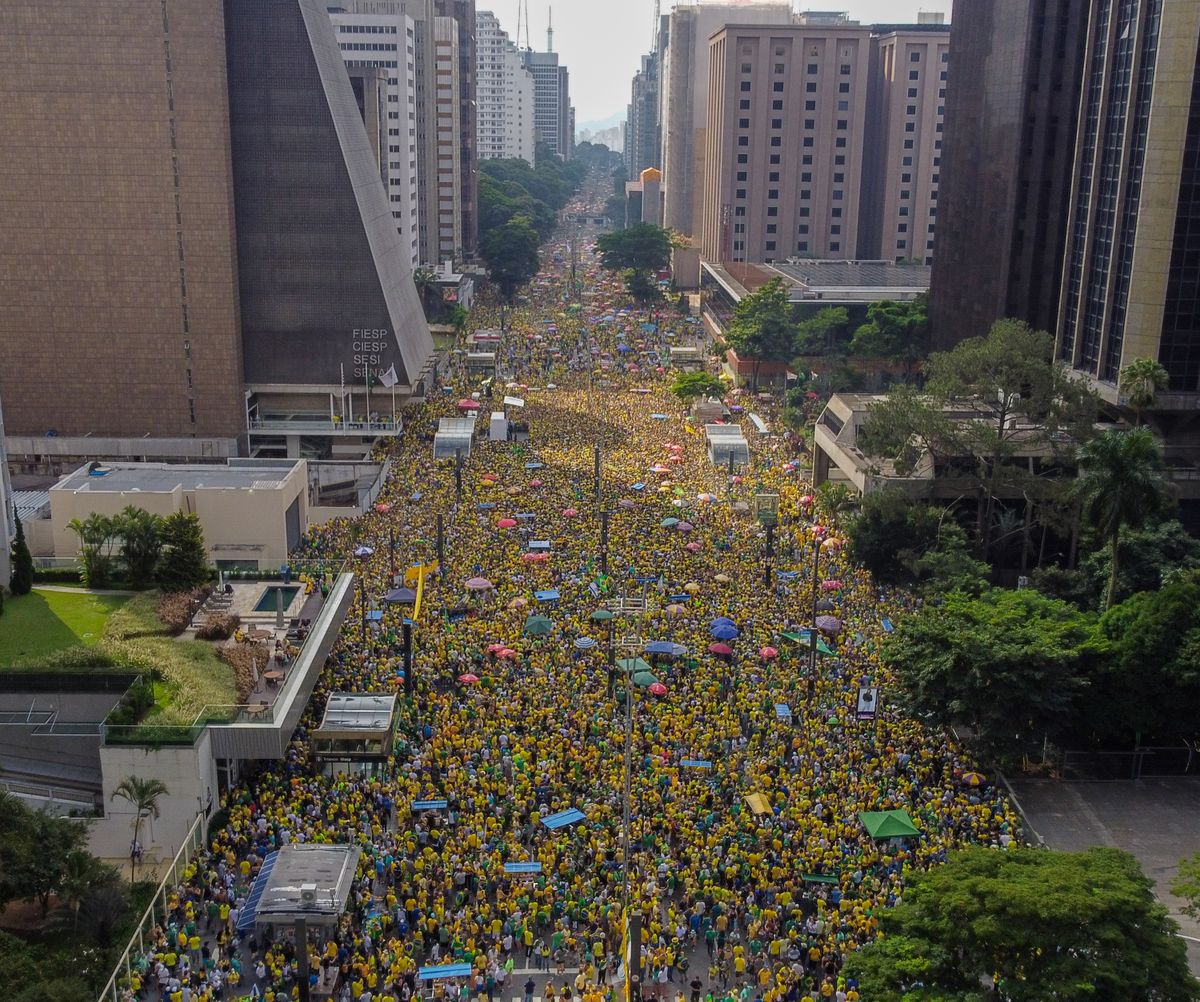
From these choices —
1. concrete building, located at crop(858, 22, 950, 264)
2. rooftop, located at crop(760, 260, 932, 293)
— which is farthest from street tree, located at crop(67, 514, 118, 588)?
concrete building, located at crop(858, 22, 950, 264)

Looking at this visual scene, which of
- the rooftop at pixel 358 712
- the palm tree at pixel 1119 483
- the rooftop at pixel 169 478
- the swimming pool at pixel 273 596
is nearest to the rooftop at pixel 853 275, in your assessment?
the rooftop at pixel 169 478

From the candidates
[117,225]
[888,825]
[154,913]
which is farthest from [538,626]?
[117,225]

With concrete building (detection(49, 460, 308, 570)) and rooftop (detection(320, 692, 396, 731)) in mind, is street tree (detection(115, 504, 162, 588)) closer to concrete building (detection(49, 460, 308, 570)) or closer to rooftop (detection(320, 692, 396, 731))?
concrete building (detection(49, 460, 308, 570))

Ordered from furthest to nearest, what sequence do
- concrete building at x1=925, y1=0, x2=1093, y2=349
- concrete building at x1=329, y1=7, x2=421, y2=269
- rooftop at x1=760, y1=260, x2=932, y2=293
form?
1. concrete building at x1=329, y1=7, x2=421, y2=269
2. rooftop at x1=760, y1=260, x2=932, y2=293
3. concrete building at x1=925, y1=0, x2=1093, y2=349

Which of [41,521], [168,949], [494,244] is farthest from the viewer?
[494,244]

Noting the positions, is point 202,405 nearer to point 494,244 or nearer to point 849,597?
point 849,597

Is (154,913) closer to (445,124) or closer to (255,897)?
(255,897)

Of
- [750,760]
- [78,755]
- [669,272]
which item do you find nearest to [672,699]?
[750,760]
